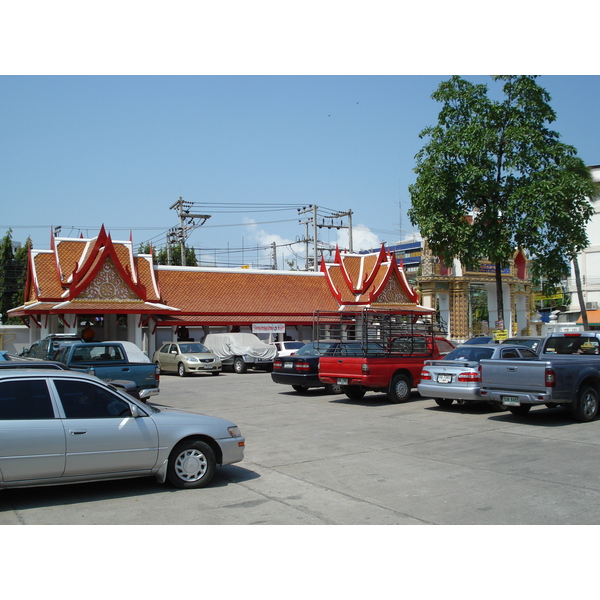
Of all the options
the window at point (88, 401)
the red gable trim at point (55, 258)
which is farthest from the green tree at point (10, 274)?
the window at point (88, 401)

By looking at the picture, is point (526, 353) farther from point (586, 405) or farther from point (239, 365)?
point (239, 365)

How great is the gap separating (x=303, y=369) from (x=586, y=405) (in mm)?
8143

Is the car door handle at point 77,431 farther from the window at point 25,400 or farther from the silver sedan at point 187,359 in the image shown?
the silver sedan at point 187,359

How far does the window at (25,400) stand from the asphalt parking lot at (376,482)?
3.34ft

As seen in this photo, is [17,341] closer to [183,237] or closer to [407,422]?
[183,237]

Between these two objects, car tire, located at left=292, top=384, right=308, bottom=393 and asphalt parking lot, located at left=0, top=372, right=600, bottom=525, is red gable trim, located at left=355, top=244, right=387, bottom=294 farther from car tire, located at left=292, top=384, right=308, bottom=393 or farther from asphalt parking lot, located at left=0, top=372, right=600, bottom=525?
asphalt parking lot, located at left=0, top=372, right=600, bottom=525

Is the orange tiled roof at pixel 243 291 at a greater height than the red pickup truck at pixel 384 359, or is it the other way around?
the orange tiled roof at pixel 243 291

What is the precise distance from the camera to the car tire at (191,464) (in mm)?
7535

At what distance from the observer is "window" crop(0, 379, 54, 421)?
673cm

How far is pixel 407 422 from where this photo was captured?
13.1 m

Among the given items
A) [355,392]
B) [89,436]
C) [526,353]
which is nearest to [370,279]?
[355,392]

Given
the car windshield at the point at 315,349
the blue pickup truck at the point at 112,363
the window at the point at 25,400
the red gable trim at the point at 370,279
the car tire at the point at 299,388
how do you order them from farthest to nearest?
the red gable trim at the point at 370,279 < the car tire at the point at 299,388 < the car windshield at the point at 315,349 < the blue pickup truck at the point at 112,363 < the window at the point at 25,400

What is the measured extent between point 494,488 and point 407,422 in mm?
5492

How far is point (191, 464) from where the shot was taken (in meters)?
7.64
